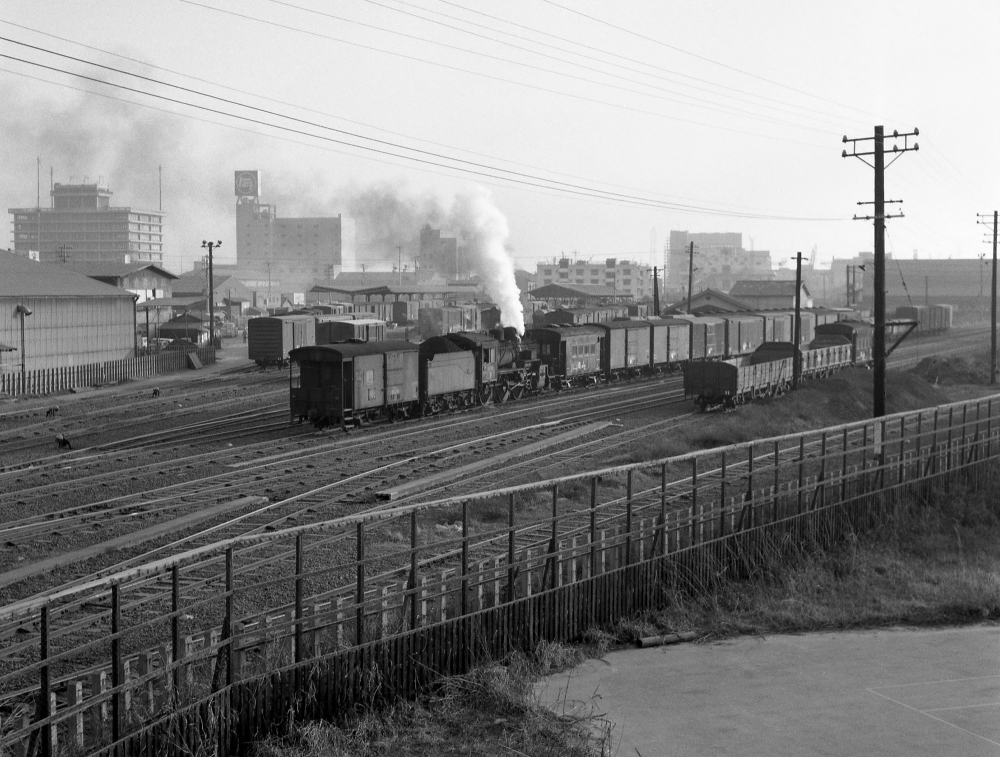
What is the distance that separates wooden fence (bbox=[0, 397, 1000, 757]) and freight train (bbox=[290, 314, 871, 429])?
1201cm

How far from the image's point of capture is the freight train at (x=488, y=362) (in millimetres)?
33781

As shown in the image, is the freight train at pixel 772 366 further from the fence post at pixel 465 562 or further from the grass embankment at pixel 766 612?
the fence post at pixel 465 562

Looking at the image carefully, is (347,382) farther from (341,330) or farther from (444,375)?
(341,330)

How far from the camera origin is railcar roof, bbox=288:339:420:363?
33.2m

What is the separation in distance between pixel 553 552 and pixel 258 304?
140 meters

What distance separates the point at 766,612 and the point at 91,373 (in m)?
41.9

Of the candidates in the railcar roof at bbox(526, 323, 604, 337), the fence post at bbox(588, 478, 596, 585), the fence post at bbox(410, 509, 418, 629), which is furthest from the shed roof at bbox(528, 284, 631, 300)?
the fence post at bbox(410, 509, 418, 629)

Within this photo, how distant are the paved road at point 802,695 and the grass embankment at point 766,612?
0.44m

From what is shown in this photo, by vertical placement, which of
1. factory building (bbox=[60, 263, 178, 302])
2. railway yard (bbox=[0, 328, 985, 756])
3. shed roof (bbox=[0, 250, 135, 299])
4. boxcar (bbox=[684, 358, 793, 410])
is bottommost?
railway yard (bbox=[0, 328, 985, 756])

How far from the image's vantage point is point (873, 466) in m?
22.7

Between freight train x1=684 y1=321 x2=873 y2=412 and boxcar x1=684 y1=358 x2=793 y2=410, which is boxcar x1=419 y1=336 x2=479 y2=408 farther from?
freight train x1=684 y1=321 x2=873 y2=412

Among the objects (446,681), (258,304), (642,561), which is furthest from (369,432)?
(258,304)

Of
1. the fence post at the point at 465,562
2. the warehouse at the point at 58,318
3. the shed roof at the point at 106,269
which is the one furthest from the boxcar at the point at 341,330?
the fence post at the point at 465,562

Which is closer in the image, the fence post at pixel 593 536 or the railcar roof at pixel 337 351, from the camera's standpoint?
the fence post at pixel 593 536
